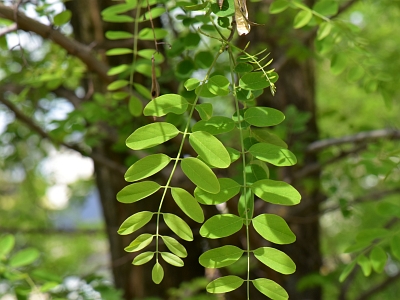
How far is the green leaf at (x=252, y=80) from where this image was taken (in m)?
0.91

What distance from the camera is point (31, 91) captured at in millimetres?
2355

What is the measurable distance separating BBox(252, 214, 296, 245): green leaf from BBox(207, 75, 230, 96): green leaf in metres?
0.22

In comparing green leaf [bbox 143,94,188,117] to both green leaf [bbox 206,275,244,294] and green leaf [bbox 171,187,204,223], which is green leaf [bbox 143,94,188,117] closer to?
green leaf [bbox 171,187,204,223]

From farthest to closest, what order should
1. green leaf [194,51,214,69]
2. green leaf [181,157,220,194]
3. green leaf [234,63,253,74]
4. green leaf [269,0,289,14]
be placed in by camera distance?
green leaf [194,51,214,69] → green leaf [269,0,289,14] → green leaf [234,63,253,74] → green leaf [181,157,220,194]

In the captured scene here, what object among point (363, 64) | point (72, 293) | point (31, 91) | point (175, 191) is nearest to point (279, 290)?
point (175, 191)

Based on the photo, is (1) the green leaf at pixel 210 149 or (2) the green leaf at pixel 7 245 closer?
(1) the green leaf at pixel 210 149

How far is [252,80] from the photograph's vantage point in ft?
3.00

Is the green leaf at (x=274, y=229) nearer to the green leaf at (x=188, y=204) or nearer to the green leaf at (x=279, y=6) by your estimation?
the green leaf at (x=188, y=204)

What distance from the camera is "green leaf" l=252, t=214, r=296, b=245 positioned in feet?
2.81

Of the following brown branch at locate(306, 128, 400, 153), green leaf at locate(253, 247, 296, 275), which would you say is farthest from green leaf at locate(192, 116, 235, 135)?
brown branch at locate(306, 128, 400, 153)

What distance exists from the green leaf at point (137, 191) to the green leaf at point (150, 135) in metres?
0.06

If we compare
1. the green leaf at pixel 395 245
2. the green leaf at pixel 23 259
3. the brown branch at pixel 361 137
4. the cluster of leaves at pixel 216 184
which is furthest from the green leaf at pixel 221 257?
the brown branch at pixel 361 137

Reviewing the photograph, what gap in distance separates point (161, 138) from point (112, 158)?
1762 millimetres

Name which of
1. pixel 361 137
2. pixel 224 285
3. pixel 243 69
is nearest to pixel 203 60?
pixel 243 69
